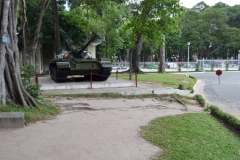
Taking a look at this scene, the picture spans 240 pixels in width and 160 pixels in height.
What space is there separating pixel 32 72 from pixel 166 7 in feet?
33.0

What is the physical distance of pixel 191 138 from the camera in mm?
6141

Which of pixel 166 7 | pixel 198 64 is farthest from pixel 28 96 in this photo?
pixel 198 64

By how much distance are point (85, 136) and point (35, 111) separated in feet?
7.52

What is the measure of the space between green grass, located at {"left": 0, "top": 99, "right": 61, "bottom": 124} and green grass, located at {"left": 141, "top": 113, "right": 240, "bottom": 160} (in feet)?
8.53

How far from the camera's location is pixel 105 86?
1426 cm

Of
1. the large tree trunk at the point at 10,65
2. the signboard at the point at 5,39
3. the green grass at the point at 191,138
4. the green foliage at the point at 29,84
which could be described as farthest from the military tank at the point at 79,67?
the green grass at the point at 191,138

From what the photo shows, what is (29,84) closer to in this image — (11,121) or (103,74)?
(11,121)

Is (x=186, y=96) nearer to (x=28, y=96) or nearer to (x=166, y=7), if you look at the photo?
(x=166, y=7)

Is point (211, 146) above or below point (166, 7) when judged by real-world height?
below

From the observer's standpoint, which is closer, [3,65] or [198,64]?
[3,65]

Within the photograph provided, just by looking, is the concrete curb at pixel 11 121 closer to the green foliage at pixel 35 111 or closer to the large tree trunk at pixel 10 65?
the green foliage at pixel 35 111

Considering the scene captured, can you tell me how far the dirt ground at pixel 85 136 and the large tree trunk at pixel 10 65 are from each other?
1219 millimetres

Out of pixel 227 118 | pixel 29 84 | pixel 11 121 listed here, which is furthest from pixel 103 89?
pixel 11 121

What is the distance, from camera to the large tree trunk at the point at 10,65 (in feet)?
24.2
